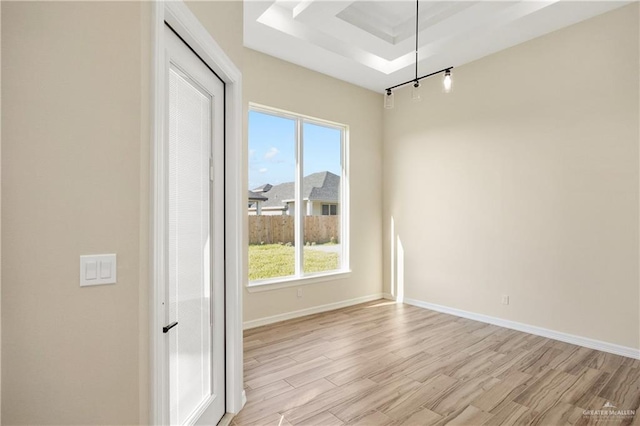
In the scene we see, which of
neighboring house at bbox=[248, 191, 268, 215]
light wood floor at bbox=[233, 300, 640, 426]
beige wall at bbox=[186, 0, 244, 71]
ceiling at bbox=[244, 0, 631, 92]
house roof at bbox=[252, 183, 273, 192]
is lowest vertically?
light wood floor at bbox=[233, 300, 640, 426]

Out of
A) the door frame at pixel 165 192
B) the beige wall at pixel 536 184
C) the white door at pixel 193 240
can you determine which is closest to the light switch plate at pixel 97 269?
the door frame at pixel 165 192

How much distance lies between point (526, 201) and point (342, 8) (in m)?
2.78

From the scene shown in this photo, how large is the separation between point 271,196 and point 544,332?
11.0 ft

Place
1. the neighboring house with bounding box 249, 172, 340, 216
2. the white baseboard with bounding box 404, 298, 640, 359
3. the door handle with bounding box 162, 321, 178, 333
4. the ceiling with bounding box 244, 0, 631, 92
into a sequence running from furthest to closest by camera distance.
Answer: the neighboring house with bounding box 249, 172, 340, 216
the ceiling with bounding box 244, 0, 631, 92
the white baseboard with bounding box 404, 298, 640, 359
the door handle with bounding box 162, 321, 178, 333

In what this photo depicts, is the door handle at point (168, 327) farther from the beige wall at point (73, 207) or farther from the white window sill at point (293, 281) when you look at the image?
the white window sill at point (293, 281)

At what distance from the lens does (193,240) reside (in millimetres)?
1842

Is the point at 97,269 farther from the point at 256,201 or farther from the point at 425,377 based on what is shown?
the point at 256,201

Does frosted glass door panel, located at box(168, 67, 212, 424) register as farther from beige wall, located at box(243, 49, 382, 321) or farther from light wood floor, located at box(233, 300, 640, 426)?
beige wall, located at box(243, 49, 382, 321)

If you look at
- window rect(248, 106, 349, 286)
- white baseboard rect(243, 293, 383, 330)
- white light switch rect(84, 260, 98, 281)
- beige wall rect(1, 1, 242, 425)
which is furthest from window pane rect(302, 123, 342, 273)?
white light switch rect(84, 260, 98, 281)

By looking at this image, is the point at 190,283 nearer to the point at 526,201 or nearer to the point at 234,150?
the point at 234,150

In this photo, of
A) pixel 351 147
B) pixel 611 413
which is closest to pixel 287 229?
pixel 351 147

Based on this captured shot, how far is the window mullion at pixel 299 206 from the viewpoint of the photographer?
446 cm

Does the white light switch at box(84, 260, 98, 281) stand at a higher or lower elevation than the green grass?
higher

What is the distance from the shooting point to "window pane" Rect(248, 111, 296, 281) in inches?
160
